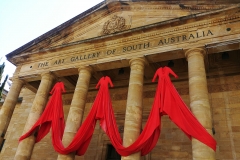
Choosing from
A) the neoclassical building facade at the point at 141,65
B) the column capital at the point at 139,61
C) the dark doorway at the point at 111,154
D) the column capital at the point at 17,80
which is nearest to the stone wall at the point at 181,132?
the neoclassical building facade at the point at 141,65

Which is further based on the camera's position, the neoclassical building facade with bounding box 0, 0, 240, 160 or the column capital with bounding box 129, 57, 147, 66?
the column capital with bounding box 129, 57, 147, 66

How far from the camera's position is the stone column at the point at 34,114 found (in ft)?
32.4

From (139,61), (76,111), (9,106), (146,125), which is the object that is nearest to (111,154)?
(76,111)

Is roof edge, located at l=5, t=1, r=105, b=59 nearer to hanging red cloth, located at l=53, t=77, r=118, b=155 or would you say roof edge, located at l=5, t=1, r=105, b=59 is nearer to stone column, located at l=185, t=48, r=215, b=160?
hanging red cloth, located at l=53, t=77, r=118, b=155

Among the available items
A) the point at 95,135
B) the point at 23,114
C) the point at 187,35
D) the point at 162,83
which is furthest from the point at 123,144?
the point at 23,114

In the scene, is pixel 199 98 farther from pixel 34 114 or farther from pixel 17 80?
pixel 17 80

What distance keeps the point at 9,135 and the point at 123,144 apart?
9.94 metres

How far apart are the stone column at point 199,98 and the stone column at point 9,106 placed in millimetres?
9575

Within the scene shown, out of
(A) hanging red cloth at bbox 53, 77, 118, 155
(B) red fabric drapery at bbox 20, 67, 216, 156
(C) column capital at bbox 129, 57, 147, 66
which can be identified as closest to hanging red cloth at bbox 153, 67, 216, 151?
(B) red fabric drapery at bbox 20, 67, 216, 156

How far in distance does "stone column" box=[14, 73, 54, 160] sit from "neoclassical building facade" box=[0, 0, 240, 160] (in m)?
0.04

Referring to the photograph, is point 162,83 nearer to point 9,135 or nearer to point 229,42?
point 229,42

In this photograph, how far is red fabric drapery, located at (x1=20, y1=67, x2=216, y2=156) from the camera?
7.06 m

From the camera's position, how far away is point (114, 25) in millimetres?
11430

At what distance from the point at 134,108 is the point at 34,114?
5526mm
